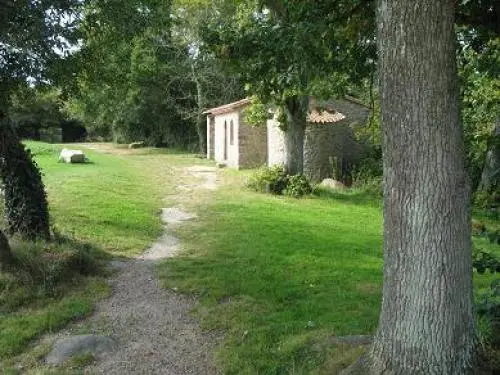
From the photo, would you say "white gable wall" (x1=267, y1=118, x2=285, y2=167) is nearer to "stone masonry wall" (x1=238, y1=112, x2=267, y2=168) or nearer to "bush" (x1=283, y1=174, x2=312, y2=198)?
"stone masonry wall" (x1=238, y1=112, x2=267, y2=168)

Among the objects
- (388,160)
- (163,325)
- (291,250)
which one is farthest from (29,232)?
(388,160)

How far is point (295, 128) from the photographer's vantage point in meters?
18.8

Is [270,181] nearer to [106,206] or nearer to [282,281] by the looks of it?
[106,206]

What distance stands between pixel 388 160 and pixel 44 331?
484cm

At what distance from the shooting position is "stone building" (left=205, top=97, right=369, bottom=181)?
73.3 feet

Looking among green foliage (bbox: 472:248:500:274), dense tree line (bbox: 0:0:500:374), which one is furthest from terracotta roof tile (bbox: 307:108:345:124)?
green foliage (bbox: 472:248:500:274)

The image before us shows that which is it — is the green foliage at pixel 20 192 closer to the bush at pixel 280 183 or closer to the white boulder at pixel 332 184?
the bush at pixel 280 183

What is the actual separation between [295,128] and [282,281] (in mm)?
11061

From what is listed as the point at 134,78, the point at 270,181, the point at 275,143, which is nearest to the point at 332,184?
the point at 270,181

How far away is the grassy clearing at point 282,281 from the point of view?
18.5 ft

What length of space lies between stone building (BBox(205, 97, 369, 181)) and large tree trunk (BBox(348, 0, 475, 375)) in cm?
1516

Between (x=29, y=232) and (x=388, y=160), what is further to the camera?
(x=29, y=232)

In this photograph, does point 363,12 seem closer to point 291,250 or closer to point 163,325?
point 163,325

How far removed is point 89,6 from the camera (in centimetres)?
787
